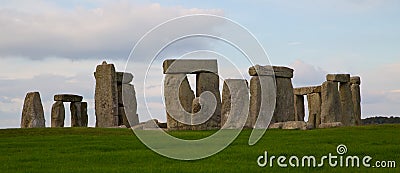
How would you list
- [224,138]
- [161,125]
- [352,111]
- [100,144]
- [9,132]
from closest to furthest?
[100,144] < [224,138] < [9,132] < [161,125] < [352,111]

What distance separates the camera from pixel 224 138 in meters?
27.9

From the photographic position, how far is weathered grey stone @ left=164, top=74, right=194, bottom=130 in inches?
1448

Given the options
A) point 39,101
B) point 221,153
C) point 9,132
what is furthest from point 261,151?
point 39,101

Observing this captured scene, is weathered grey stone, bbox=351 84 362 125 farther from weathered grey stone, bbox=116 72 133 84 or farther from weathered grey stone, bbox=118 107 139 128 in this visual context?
weathered grey stone, bbox=116 72 133 84

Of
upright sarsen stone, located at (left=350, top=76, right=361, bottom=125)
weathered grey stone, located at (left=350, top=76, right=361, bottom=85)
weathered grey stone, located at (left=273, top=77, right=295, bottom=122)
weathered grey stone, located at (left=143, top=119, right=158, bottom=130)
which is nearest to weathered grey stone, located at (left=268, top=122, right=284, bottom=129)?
weathered grey stone, located at (left=273, top=77, right=295, bottom=122)

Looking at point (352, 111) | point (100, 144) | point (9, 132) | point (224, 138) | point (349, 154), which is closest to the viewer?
point (349, 154)

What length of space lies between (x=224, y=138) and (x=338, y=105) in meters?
16.9

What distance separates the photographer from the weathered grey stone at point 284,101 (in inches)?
1603

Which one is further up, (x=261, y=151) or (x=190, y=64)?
(x=190, y=64)

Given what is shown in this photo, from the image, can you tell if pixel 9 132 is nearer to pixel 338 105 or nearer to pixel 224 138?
pixel 224 138

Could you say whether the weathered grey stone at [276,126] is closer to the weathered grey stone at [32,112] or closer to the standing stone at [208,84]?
the standing stone at [208,84]

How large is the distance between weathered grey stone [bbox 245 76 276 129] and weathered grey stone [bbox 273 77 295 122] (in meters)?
0.31

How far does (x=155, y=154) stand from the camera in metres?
21.8

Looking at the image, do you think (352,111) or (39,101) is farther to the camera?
(352,111)
